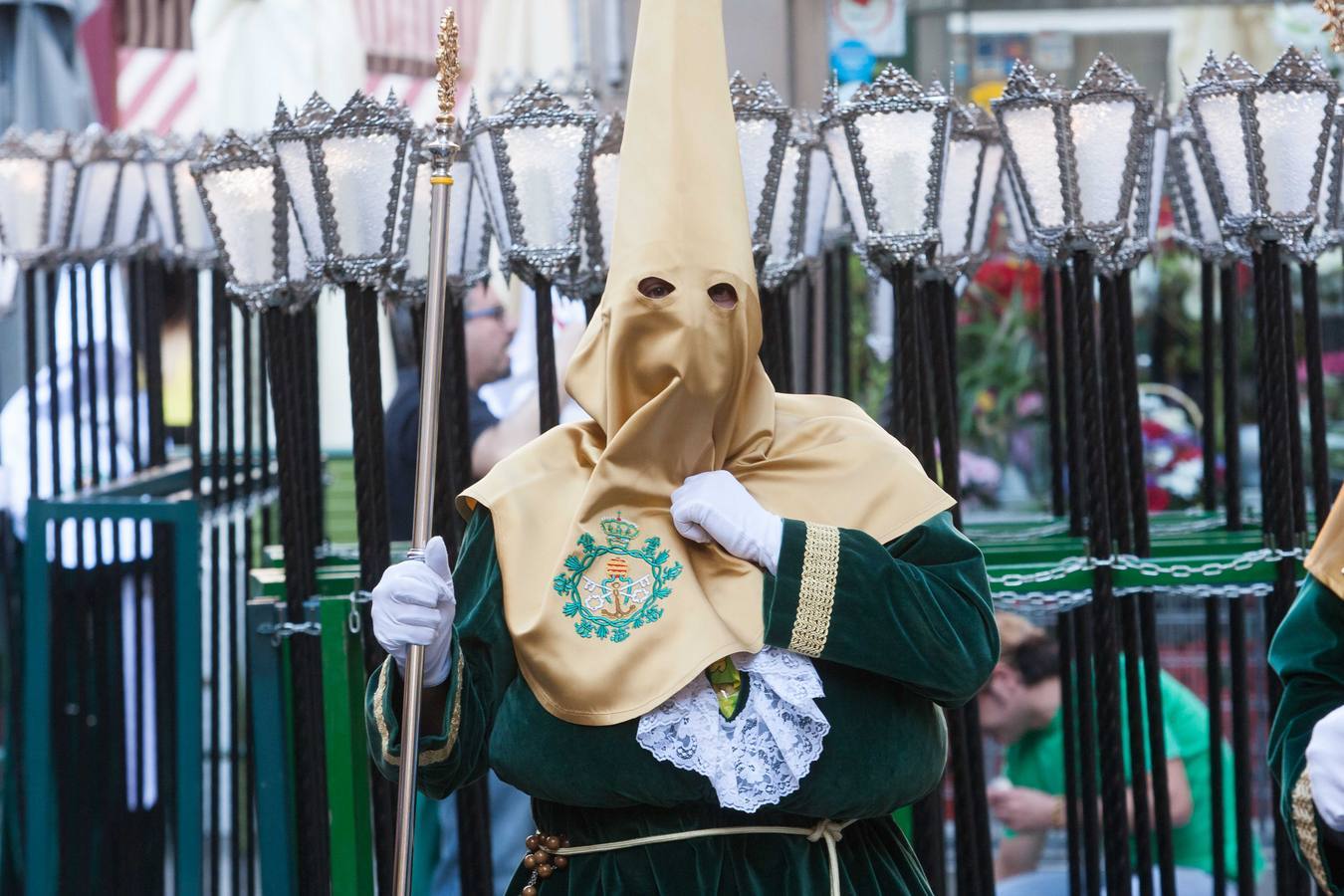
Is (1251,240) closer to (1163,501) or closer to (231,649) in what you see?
(1163,501)

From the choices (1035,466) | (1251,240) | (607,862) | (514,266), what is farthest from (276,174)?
(1035,466)

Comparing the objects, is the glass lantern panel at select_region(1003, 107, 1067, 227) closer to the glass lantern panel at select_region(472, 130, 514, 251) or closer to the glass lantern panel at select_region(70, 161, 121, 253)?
the glass lantern panel at select_region(472, 130, 514, 251)

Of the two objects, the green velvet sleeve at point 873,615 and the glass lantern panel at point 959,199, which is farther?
the glass lantern panel at point 959,199

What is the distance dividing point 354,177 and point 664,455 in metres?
1.18

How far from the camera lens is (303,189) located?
10.5 feet

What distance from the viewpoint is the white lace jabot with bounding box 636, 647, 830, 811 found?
7.13 ft

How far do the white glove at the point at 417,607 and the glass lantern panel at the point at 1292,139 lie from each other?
1.87 metres

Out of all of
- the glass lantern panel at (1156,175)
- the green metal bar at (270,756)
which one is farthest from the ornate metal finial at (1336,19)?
the green metal bar at (270,756)

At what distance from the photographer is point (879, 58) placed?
18.1 feet

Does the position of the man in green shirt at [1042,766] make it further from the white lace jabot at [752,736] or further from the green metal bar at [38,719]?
the green metal bar at [38,719]

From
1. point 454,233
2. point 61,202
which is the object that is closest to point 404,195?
point 454,233

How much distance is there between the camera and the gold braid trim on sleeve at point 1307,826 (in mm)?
1977

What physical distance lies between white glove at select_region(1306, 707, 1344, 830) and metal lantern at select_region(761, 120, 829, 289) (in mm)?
1718

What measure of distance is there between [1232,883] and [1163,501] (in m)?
1.53
